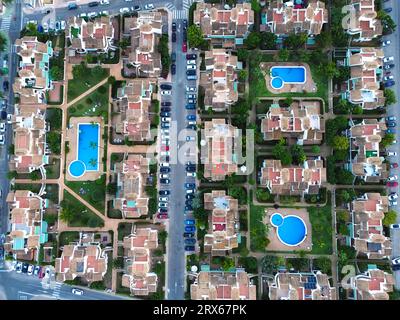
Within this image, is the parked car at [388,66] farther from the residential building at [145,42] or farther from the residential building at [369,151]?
the residential building at [145,42]

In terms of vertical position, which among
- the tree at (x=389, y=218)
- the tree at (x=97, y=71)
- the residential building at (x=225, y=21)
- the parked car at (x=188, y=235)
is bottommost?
the parked car at (x=188, y=235)

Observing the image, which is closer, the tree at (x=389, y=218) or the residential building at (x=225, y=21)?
the tree at (x=389, y=218)

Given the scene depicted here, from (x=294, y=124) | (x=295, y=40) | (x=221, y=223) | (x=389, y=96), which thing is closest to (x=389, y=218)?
(x=389, y=96)

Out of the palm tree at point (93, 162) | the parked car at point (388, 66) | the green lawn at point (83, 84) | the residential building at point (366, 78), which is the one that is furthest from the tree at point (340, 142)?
the green lawn at point (83, 84)

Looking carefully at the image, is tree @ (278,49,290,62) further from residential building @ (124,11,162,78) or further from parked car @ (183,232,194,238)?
parked car @ (183,232,194,238)

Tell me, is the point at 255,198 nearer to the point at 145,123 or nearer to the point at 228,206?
the point at 228,206

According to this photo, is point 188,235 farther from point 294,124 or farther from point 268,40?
point 268,40
